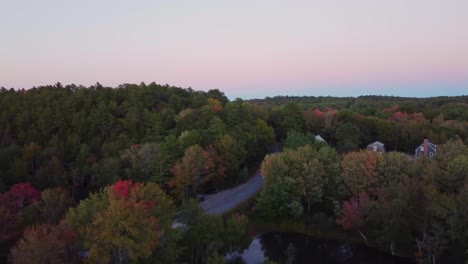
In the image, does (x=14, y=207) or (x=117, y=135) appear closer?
(x=14, y=207)

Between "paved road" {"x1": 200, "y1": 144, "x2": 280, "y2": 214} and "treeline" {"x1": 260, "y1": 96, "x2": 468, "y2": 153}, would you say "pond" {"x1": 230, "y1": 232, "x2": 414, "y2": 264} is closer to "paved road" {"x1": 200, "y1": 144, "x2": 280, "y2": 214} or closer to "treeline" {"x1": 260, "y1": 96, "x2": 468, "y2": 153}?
"paved road" {"x1": 200, "y1": 144, "x2": 280, "y2": 214}

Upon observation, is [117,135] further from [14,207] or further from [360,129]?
[360,129]

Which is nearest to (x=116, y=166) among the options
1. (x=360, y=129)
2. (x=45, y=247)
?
(x=45, y=247)

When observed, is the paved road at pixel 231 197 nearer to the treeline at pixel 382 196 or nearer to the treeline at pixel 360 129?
the treeline at pixel 382 196

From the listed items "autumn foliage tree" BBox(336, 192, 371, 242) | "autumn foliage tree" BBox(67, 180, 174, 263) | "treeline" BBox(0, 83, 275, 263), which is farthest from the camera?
"autumn foliage tree" BBox(336, 192, 371, 242)

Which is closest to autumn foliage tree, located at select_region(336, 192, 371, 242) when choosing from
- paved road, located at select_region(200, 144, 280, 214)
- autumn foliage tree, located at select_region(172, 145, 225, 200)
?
paved road, located at select_region(200, 144, 280, 214)

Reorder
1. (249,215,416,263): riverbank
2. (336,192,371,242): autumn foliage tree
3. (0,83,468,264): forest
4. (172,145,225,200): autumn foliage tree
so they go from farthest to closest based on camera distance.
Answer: (172,145,225,200): autumn foliage tree → (249,215,416,263): riverbank → (336,192,371,242): autumn foliage tree → (0,83,468,264): forest

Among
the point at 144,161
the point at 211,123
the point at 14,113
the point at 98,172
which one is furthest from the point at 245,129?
the point at 14,113
